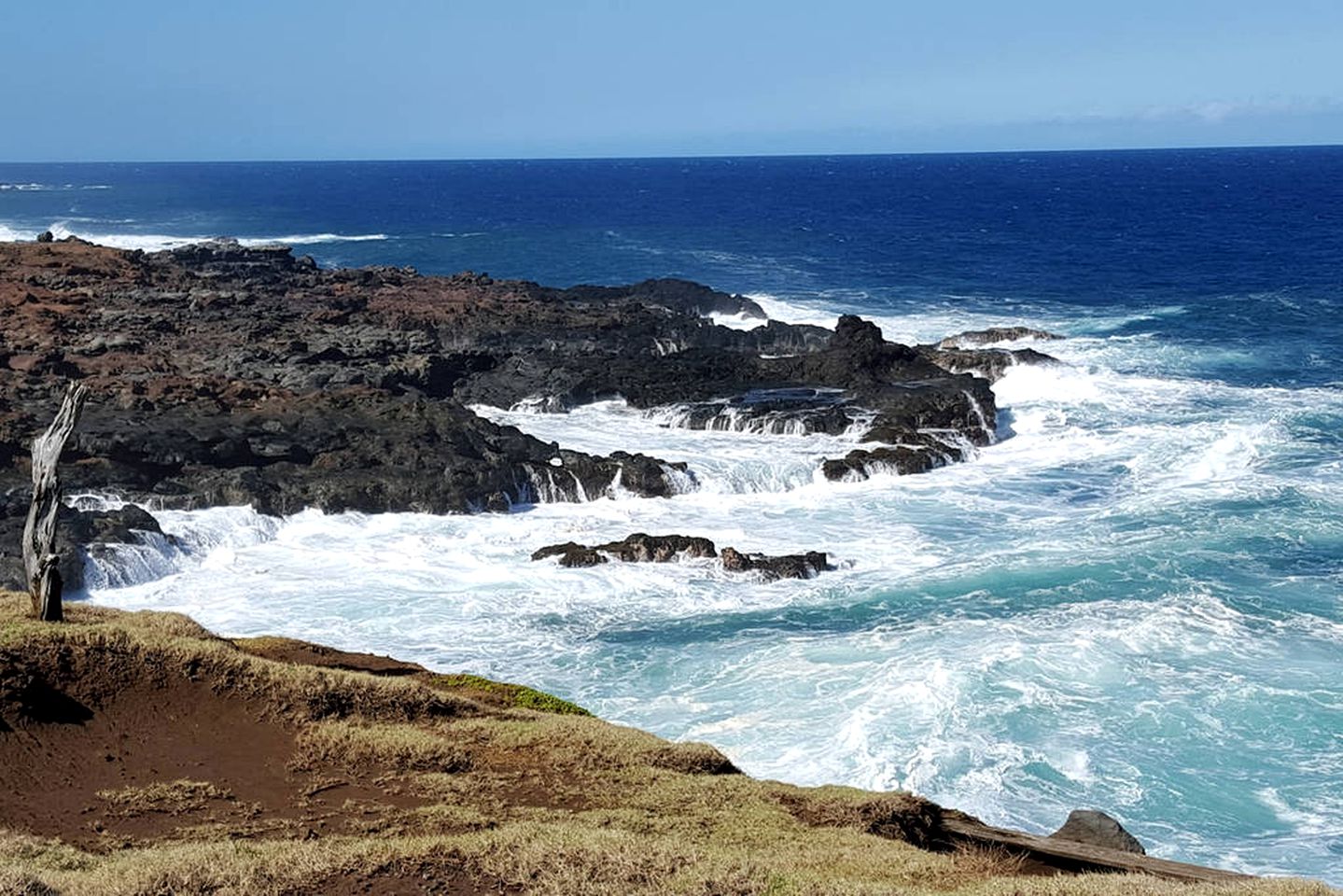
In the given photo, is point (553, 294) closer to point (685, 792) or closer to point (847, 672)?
point (847, 672)

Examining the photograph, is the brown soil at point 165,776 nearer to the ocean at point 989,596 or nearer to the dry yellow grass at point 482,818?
the dry yellow grass at point 482,818

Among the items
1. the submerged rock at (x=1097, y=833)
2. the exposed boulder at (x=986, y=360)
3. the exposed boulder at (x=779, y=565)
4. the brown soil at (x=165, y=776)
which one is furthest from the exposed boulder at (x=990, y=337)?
the brown soil at (x=165, y=776)

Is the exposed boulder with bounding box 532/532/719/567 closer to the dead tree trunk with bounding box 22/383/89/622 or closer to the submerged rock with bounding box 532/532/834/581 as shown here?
the submerged rock with bounding box 532/532/834/581

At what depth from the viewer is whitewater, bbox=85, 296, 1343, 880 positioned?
2112 centimetres

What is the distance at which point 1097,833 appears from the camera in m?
14.8

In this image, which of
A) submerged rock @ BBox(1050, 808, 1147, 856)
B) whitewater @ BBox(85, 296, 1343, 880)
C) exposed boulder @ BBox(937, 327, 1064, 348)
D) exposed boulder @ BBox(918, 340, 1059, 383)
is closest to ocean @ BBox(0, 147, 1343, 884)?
whitewater @ BBox(85, 296, 1343, 880)

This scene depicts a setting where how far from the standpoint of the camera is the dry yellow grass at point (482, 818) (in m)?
11.0

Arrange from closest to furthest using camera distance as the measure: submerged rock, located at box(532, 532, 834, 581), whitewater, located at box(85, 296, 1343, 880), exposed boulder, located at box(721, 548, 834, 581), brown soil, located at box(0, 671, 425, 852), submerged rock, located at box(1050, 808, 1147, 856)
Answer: brown soil, located at box(0, 671, 425, 852), submerged rock, located at box(1050, 808, 1147, 856), whitewater, located at box(85, 296, 1343, 880), exposed boulder, located at box(721, 548, 834, 581), submerged rock, located at box(532, 532, 834, 581)

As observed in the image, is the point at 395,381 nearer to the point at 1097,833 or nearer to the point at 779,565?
the point at 779,565

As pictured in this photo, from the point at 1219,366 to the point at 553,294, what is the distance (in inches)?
1235

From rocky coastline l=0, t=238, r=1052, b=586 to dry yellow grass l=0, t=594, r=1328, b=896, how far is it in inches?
646

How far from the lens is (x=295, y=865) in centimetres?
1112

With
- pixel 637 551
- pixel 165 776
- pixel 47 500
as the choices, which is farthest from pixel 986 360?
pixel 165 776

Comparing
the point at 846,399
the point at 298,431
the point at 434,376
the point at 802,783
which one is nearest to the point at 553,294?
the point at 434,376
